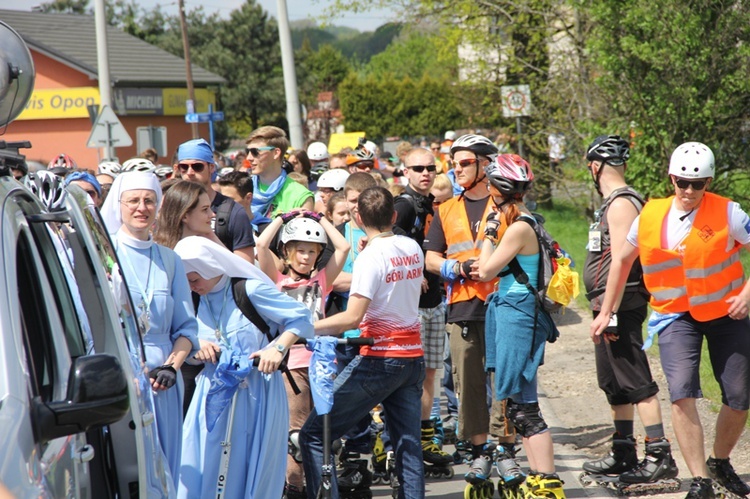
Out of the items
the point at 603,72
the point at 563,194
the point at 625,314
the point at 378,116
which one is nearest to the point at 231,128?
the point at 378,116

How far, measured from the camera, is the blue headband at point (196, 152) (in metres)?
8.02

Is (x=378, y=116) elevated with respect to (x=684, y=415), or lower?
elevated

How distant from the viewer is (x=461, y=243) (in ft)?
24.3

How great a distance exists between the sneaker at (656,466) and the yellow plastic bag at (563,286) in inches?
49.1

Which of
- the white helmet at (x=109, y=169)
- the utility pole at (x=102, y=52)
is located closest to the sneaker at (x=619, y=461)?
the white helmet at (x=109, y=169)

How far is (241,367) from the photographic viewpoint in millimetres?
5469

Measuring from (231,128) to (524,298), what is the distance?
66393 millimetres

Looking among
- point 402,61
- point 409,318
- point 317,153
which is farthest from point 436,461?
point 402,61

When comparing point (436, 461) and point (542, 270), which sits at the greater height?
point (542, 270)

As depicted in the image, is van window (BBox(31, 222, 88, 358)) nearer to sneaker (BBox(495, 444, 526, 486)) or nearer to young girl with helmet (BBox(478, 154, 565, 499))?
young girl with helmet (BBox(478, 154, 565, 499))

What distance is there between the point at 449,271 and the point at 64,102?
41673mm

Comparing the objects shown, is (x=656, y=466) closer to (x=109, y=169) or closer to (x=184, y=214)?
(x=184, y=214)

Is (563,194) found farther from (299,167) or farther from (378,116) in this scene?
(378,116)

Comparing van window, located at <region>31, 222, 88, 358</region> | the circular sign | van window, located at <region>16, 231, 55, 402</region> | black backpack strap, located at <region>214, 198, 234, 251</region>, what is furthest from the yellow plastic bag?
the circular sign
